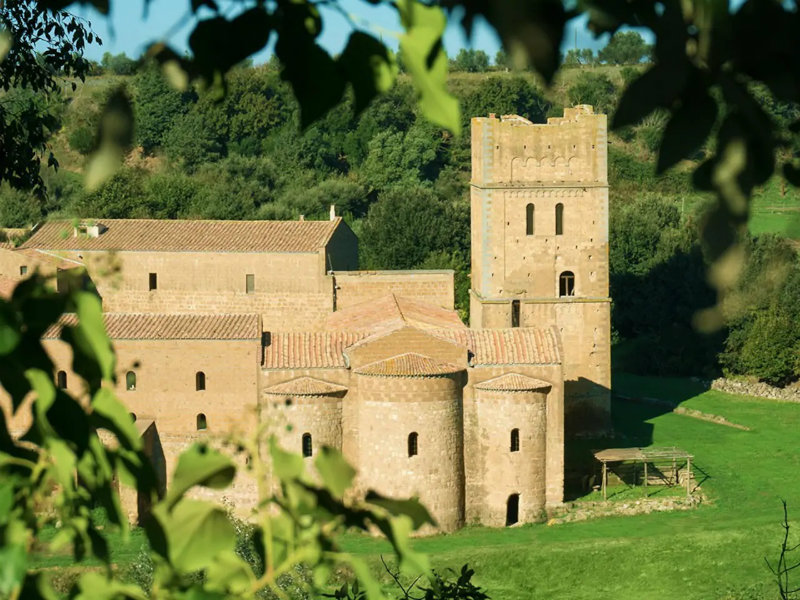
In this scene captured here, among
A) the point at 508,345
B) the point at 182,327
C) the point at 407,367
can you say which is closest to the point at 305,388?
the point at 407,367

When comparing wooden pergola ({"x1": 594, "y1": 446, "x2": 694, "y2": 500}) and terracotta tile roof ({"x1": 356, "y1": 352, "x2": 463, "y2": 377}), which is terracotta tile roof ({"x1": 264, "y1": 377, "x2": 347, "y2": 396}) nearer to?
terracotta tile roof ({"x1": 356, "y1": 352, "x2": 463, "y2": 377})

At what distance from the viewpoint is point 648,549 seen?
19.4 metres

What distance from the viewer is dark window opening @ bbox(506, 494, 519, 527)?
2083 cm

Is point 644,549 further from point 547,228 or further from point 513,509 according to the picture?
point 547,228

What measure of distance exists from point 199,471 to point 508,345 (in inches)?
Result: 741

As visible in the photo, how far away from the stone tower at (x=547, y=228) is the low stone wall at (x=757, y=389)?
8133 millimetres

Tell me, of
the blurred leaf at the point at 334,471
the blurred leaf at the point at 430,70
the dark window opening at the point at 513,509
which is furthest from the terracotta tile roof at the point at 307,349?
the blurred leaf at the point at 430,70

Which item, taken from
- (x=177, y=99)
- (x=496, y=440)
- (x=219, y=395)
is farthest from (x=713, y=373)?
(x=177, y=99)

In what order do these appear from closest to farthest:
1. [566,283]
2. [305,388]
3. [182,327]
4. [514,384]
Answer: [305,388], [514,384], [182,327], [566,283]

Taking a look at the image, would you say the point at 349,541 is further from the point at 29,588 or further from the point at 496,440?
the point at 29,588

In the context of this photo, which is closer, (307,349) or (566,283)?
(307,349)

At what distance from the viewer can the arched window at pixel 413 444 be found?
64.5 ft

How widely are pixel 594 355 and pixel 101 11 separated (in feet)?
79.1

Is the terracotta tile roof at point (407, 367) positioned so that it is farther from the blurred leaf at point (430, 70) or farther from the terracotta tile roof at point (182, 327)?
the blurred leaf at point (430, 70)
